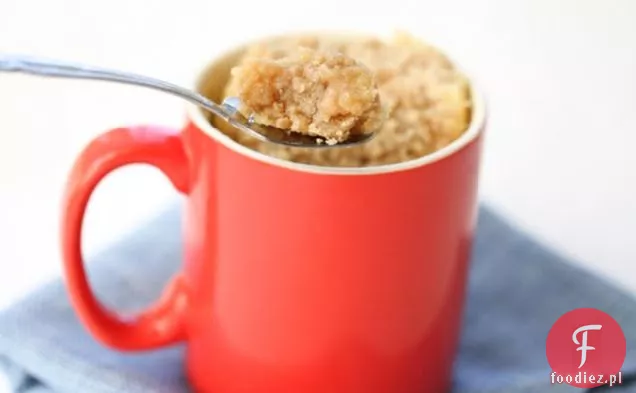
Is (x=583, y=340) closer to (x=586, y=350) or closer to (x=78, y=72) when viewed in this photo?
(x=586, y=350)

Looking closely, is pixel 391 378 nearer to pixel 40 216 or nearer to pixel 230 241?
pixel 230 241

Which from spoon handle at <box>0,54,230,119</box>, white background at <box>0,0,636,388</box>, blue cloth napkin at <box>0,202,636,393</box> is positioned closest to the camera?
spoon handle at <box>0,54,230,119</box>

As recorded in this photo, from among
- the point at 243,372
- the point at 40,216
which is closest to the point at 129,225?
the point at 40,216

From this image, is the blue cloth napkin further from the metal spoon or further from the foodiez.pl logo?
the metal spoon

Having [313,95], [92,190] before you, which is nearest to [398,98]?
[313,95]

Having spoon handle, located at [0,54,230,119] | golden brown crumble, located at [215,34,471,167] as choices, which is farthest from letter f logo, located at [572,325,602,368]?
spoon handle, located at [0,54,230,119]

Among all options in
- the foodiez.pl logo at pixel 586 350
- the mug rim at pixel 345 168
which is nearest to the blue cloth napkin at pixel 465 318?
the foodiez.pl logo at pixel 586 350
